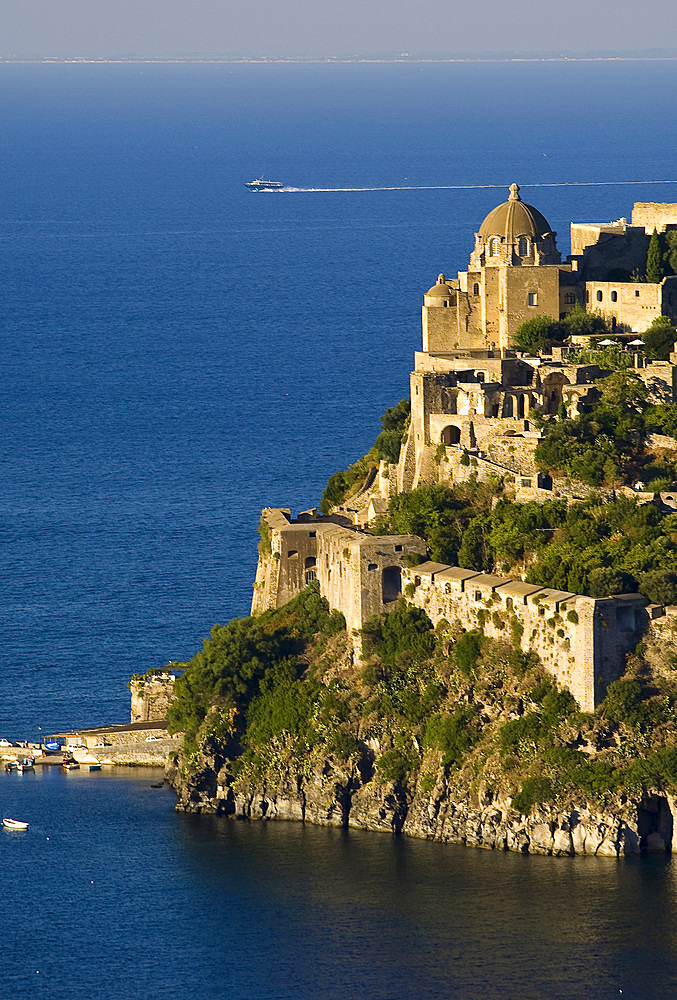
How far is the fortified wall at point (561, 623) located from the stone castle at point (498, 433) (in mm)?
47

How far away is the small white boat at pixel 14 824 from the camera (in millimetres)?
Result: 92375

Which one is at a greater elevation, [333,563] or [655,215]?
[655,215]

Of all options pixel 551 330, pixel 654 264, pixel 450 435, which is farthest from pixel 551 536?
pixel 654 264

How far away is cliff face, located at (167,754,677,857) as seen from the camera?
8531 centimetres

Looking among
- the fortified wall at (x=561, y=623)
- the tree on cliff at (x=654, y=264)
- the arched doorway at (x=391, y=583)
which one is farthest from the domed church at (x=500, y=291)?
the fortified wall at (x=561, y=623)

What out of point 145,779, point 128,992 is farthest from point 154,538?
point 128,992

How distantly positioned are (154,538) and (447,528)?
114 ft

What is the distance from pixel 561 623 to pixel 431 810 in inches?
307

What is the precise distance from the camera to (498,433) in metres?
98.2

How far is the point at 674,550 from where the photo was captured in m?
90.9

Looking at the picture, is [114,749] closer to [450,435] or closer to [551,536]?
[450,435]

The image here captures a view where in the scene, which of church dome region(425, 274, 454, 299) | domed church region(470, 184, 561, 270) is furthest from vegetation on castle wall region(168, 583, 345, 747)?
domed church region(470, 184, 561, 270)

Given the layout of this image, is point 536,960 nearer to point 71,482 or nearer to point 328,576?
point 328,576

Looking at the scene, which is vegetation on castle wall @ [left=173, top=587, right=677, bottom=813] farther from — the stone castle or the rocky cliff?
the stone castle
